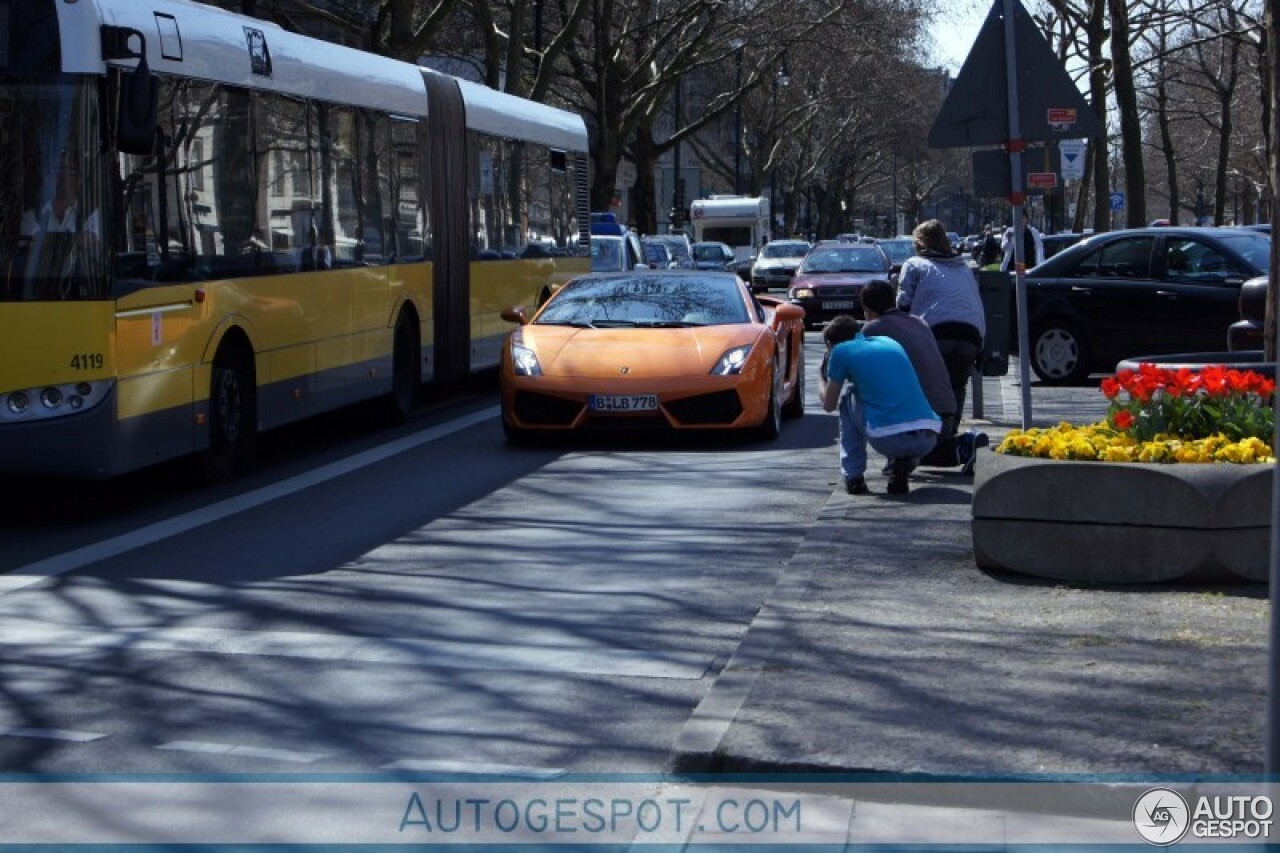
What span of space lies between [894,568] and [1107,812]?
4029 millimetres

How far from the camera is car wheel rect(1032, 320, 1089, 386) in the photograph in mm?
22281

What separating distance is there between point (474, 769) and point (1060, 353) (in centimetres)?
1686

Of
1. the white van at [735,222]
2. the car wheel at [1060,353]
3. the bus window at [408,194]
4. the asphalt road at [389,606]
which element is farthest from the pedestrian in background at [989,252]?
the asphalt road at [389,606]

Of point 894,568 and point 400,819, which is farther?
point 894,568

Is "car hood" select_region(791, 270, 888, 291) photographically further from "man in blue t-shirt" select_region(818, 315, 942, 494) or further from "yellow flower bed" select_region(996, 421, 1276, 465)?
"yellow flower bed" select_region(996, 421, 1276, 465)

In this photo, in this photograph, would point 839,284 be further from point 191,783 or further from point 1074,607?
point 191,783

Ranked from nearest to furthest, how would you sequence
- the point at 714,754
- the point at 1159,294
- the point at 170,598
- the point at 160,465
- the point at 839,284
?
the point at 714,754, the point at 170,598, the point at 160,465, the point at 1159,294, the point at 839,284

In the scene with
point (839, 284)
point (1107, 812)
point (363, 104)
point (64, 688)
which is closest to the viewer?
point (1107, 812)

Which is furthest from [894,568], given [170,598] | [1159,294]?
[1159,294]

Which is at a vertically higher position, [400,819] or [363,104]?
[363,104]

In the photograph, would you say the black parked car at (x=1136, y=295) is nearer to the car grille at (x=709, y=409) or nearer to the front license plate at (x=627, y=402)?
the car grille at (x=709, y=409)

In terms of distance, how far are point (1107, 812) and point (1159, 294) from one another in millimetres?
16640

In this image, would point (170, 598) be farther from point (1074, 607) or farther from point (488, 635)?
point (1074, 607)

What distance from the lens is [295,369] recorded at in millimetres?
15008
